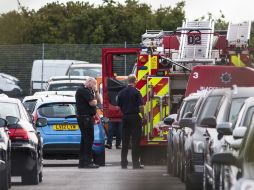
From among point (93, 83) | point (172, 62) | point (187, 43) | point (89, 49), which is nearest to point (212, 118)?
point (93, 83)

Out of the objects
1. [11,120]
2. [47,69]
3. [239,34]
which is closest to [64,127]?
[239,34]

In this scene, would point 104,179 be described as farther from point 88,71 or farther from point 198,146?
point 88,71

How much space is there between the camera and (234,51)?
33375mm

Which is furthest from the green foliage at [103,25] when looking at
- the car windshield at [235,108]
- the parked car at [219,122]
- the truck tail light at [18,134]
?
the car windshield at [235,108]

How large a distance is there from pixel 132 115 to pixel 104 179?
4.21 metres

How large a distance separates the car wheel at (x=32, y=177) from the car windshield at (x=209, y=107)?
117 inches

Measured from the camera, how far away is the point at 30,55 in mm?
60094

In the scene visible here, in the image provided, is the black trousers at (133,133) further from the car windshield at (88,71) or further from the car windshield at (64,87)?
the car windshield at (88,71)

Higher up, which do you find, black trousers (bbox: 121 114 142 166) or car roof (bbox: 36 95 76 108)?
car roof (bbox: 36 95 76 108)

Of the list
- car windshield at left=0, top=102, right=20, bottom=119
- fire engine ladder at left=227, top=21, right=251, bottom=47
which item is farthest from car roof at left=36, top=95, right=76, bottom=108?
car windshield at left=0, top=102, right=20, bottom=119

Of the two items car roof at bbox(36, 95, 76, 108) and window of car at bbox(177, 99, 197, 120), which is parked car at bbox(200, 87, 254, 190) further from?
car roof at bbox(36, 95, 76, 108)

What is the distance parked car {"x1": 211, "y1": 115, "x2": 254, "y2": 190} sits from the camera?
12509 millimetres

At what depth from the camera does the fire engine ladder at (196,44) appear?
3316 centimetres

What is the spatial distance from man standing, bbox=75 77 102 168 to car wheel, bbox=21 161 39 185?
5.20 metres
